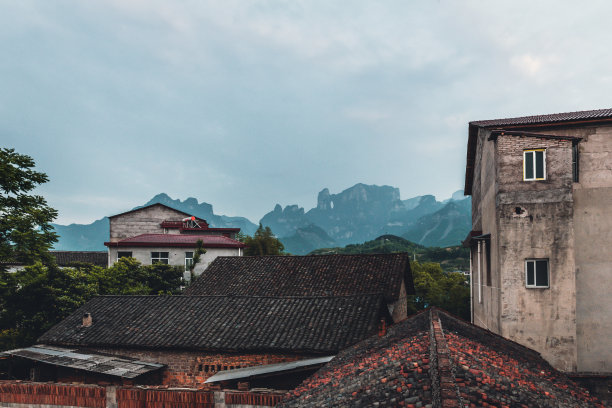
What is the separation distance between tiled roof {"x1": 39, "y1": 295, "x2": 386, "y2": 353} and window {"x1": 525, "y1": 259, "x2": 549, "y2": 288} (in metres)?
4.99

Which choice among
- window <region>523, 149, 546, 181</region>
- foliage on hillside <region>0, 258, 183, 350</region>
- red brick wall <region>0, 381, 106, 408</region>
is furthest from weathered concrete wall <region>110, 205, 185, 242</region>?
window <region>523, 149, 546, 181</region>

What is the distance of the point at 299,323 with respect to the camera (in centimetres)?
1412

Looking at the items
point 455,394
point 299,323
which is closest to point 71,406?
point 299,323

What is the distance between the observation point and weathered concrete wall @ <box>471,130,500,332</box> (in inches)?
555

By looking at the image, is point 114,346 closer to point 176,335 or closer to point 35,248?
point 176,335

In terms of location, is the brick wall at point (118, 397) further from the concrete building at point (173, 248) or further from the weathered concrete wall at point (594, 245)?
the concrete building at point (173, 248)

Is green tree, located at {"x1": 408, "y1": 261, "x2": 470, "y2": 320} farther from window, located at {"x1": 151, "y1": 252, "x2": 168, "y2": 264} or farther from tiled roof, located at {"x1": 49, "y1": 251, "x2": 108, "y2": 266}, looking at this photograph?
tiled roof, located at {"x1": 49, "y1": 251, "x2": 108, "y2": 266}

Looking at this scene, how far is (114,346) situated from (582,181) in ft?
56.8

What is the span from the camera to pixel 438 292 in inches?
1551

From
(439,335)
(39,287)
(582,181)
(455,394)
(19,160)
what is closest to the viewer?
(455,394)

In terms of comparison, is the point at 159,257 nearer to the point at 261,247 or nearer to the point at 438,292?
the point at 261,247

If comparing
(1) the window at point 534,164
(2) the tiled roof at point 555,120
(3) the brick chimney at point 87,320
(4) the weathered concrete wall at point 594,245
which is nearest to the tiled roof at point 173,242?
(3) the brick chimney at point 87,320

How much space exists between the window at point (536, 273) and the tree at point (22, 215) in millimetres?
21038

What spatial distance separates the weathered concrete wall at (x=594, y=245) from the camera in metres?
12.8
